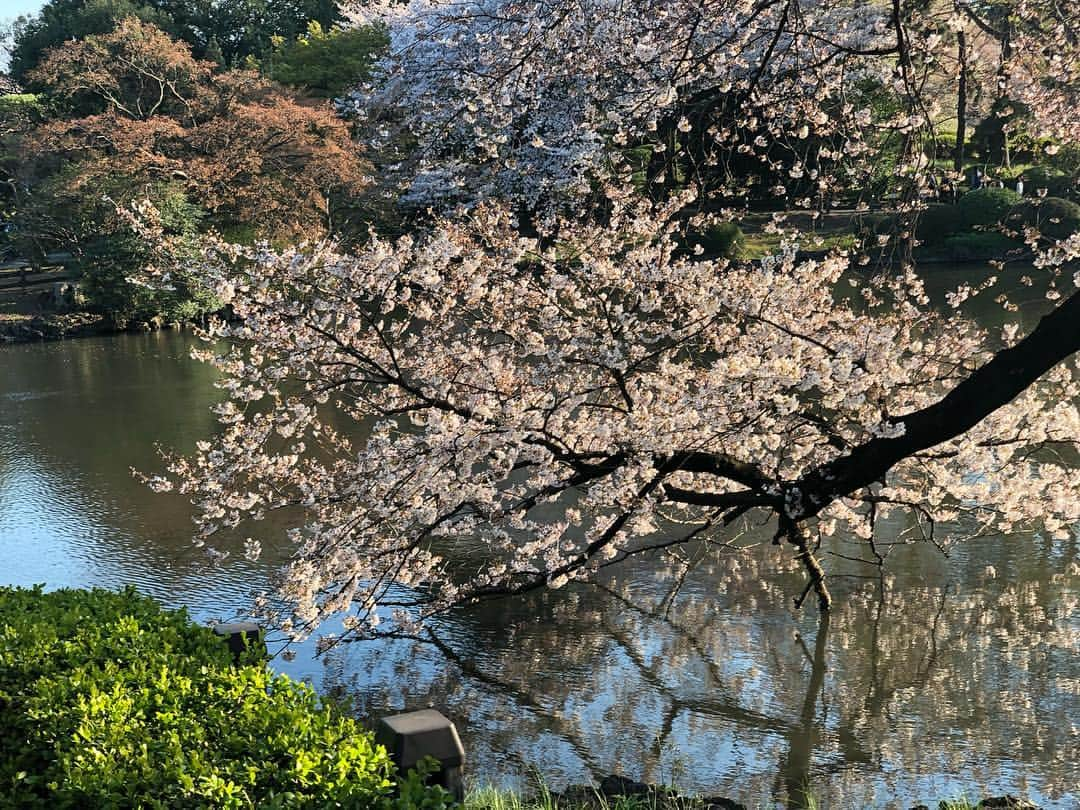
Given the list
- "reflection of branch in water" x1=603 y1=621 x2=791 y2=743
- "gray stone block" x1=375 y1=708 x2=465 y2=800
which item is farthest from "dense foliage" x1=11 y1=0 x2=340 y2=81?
"gray stone block" x1=375 y1=708 x2=465 y2=800

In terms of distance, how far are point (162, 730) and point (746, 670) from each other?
3.49 meters

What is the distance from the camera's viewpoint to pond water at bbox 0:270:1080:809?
4363 millimetres

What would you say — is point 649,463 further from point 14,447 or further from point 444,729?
point 14,447

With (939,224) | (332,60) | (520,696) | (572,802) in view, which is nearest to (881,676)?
(520,696)

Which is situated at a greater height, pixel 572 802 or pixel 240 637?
pixel 240 637

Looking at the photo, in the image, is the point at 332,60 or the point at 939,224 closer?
the point at 939,224

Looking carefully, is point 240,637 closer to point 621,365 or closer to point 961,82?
point 621,365

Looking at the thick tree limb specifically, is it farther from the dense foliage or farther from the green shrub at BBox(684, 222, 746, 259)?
the dense foliage

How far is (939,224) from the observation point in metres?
22.2

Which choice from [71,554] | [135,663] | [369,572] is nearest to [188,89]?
[71,554]

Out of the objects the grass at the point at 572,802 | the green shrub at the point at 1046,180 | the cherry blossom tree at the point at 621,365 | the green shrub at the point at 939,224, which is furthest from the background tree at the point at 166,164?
the grass at the point at 572,802

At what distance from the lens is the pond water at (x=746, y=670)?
4363 mm

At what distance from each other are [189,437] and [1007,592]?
8951 millimetres

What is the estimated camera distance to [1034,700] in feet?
15.6
